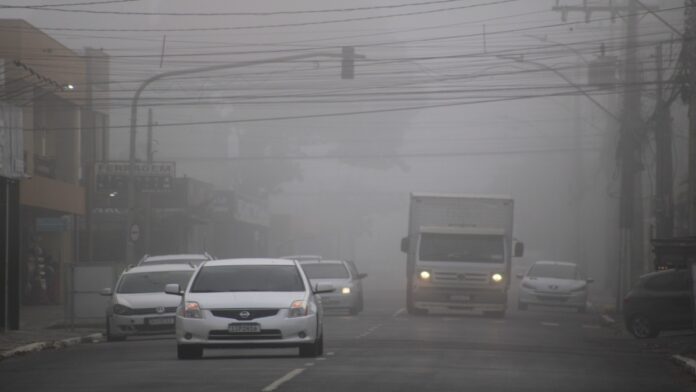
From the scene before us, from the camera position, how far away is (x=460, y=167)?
543 ft

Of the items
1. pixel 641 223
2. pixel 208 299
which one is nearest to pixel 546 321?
pixel 641 223

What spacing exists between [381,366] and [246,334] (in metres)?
2.13

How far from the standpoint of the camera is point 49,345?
28641 millimetres

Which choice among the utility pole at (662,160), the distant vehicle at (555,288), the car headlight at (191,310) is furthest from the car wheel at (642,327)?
the distant vehicle at (555,288)

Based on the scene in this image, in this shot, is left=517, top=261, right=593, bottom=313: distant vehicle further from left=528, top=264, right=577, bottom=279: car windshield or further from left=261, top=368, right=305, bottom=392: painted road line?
left=261, top=368, right=305, bottom=392: painted road line

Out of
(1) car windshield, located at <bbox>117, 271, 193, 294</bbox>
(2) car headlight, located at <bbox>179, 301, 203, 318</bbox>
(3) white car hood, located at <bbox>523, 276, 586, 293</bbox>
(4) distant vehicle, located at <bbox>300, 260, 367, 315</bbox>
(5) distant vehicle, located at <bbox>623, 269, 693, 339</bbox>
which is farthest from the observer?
(3) white car hood, located at <bbox>523, 276, 586, 293</bbox>

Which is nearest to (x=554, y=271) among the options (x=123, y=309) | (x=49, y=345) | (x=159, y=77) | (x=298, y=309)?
(x=159, y=77)

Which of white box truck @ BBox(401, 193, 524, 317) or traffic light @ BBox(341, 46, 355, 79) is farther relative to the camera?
white box truck @ BBox(401, 193, 524, 317)

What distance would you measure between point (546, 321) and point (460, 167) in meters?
125

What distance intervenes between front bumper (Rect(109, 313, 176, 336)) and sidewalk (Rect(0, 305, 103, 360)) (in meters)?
0.99

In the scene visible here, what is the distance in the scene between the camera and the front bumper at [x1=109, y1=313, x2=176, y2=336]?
97.4ft

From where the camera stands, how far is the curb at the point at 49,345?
26.0 m

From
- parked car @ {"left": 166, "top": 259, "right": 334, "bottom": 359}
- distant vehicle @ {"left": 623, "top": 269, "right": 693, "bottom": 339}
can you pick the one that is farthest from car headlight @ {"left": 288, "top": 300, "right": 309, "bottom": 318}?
distant vehicle @ {"left": 623, "top": 269, "right": 693, "bottom": 339}

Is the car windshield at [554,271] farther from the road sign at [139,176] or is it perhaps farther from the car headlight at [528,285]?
the road sign at [139,176]
